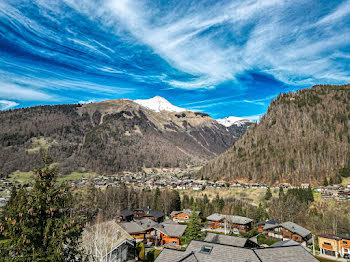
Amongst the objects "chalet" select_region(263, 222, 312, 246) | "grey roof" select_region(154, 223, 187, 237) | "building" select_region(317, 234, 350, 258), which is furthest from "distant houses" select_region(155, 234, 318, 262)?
"chalet" select_region(263, 222, 312, 246)

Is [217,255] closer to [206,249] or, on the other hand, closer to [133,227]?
[206,249]

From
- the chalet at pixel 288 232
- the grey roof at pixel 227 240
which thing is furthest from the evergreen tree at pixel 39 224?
the chalet at pixel 288 232

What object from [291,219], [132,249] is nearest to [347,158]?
[291,219]

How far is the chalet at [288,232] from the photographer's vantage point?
59944 millimetres

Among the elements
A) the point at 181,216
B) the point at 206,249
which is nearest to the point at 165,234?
the point at 181,216

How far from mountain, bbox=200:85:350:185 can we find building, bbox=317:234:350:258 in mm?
90888

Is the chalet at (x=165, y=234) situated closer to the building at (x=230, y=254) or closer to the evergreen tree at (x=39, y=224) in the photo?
the building at (x=230, y=254)

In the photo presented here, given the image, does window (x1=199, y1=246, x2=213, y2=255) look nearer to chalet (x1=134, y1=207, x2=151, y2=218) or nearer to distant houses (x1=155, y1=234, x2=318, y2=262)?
distant houses (x1=155, y1=234, x2=318, y2=262)

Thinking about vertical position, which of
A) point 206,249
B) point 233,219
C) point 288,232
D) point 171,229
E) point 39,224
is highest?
point 39,224

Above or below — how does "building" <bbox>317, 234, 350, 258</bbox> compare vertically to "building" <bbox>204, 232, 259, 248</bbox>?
below

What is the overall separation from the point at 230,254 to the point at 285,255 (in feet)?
20.5

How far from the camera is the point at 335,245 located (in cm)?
5006

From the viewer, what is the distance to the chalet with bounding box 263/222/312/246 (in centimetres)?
5994

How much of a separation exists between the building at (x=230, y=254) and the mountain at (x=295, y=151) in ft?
423
